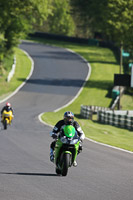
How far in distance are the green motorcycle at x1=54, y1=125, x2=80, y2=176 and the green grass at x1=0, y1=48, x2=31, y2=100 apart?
3591 centimetres

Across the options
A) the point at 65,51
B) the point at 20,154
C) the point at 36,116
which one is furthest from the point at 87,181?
the point at 65,51

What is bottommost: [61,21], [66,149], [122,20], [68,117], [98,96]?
[98,96]

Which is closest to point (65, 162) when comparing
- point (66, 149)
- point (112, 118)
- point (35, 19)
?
point (66, 149)

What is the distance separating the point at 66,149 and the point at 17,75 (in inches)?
1911

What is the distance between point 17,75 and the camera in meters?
60.3

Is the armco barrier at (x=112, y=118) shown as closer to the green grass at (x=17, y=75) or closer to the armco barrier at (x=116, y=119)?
the armco barrier at (x=116, y=119)

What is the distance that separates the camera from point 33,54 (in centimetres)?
7644

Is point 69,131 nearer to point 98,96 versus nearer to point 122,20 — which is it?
point 98,96

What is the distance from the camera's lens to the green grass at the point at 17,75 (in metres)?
51.8

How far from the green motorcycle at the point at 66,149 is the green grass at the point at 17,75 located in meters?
35.9

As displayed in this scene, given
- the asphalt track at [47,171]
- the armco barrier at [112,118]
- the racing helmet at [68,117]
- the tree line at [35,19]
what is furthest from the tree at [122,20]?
the racing helmet at [68,117]

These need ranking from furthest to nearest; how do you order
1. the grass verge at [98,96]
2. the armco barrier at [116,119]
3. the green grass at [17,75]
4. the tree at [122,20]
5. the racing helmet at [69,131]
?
the green grass at [17,75] < the tree at [122,20] < the armco barrier at [116,119] < the grass verge at [98,96] < the racing helmet at [69,131]

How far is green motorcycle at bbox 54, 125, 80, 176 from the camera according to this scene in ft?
39.7

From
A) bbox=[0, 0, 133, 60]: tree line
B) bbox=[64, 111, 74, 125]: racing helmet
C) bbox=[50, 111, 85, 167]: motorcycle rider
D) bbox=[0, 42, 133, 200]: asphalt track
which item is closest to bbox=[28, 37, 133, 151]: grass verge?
bbox=[0, 42, 133, 200]: asphalt track
